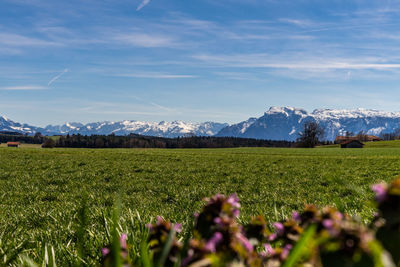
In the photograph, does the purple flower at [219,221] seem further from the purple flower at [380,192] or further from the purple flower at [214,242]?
the purple flower at [380,192]

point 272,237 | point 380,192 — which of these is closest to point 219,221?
point 272,237

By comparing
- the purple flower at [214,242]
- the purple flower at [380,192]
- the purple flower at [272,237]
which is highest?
the purple flower at [380,192]

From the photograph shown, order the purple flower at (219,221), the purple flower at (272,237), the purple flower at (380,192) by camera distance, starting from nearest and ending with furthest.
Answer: the purple flower at (380,192), the purple flower at (219,221), the purple flower at (272,237)

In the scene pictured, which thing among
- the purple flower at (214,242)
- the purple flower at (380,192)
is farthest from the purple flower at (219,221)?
the purple flower at (380,192)

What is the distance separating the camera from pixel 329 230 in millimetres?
1010

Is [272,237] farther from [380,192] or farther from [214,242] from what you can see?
[380,192]

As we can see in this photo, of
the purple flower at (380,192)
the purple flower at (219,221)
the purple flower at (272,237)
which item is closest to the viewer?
the purple flower at (380,192)

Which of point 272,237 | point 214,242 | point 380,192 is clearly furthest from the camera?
point 272,237

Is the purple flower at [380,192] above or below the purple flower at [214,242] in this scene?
above

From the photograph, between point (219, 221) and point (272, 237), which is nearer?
point (219, 221)

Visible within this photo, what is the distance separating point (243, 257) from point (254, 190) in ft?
53.4

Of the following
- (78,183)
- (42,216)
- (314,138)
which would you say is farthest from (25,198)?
(314,138)

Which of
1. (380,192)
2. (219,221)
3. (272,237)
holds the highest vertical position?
(380,192)

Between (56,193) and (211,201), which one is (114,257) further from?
(56,193)
